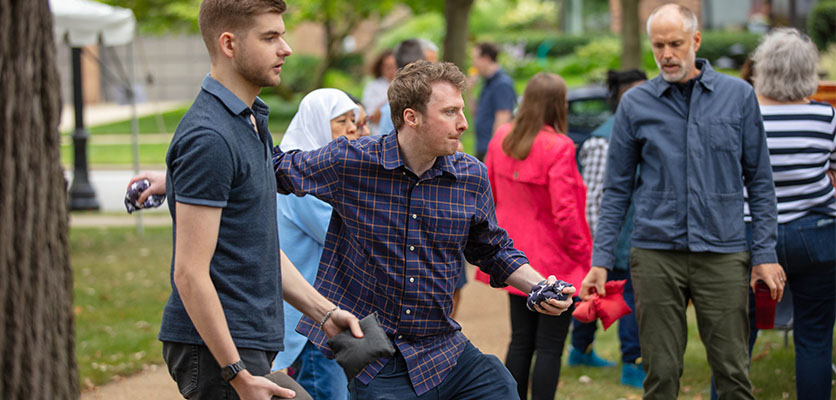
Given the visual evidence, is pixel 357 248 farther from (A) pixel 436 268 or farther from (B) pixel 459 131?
(B) pixel 459 131

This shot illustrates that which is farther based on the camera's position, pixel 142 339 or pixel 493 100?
pixel 493 100

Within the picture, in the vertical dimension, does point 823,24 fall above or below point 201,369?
above

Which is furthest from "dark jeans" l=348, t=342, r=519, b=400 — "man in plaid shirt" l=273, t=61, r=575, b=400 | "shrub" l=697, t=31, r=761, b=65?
"shrub" l=697, t=31, r=761, b=65

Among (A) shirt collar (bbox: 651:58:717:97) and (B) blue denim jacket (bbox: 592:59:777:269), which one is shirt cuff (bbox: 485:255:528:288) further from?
(A) shirt collar (bbox: 651:58:717:97)

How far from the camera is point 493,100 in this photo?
9.68 m

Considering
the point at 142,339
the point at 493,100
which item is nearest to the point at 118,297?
the point at 142,339

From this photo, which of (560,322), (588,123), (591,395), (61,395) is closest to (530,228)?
(560,322)

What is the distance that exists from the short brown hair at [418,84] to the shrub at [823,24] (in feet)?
84.8

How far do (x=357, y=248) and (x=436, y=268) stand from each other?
304 millimetres

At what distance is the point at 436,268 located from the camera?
3385mm

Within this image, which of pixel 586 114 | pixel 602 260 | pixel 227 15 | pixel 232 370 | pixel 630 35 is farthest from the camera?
pixel 630 35

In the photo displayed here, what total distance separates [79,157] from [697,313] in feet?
38.8

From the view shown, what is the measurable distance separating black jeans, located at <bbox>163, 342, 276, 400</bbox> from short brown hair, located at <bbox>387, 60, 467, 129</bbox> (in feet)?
3.62

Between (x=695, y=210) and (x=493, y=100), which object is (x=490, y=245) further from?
(x=493, y=100)
